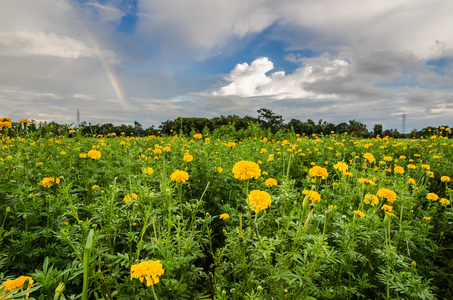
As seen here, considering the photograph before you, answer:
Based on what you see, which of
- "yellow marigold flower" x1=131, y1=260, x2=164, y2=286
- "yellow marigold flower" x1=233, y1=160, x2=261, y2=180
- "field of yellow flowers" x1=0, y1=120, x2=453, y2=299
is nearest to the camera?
"yellow marigold flower" x1=131, y1=260, x2=164, y2=286

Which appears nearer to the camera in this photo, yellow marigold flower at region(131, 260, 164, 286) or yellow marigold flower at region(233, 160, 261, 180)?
yellow marigold flower at region(131, 260, 164, 286)

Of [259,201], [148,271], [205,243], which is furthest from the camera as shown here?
[205,243]

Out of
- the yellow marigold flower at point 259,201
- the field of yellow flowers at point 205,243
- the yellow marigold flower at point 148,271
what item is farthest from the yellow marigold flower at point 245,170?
the yellow marigold flower at point 148,271

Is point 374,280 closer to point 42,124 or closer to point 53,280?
point 53,280

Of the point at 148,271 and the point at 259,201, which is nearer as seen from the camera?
the point at 148,271

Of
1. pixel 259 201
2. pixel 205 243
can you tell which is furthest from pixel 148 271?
pixel 205 243

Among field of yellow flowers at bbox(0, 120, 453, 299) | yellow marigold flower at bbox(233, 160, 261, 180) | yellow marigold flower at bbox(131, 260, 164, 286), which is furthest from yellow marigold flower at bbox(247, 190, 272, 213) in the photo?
yellow marigold flower at bbox(131, 260, 164, 286)

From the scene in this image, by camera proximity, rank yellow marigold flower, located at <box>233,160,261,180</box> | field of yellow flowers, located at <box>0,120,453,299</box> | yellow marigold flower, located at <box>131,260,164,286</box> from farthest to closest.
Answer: yellow marigold flower, located at <box>233,160,261,180</box>, field of yellow flowers, located at <box>0,120,453,299</box>, yellow marigold flower, located at <box>131,260,164,286</box>

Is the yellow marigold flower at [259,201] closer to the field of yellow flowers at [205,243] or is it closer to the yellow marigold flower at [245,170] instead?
the field of yellow flowers at [205,243]

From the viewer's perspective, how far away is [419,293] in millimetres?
1650

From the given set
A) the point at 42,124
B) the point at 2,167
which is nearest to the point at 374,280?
the point at 2,167

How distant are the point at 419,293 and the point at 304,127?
70.1 metres

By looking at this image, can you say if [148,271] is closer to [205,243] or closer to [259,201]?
[259,201]

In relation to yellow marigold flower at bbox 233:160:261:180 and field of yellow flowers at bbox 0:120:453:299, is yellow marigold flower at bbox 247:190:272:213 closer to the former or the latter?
field of yellow flowers at bbox 0:120:453:299
